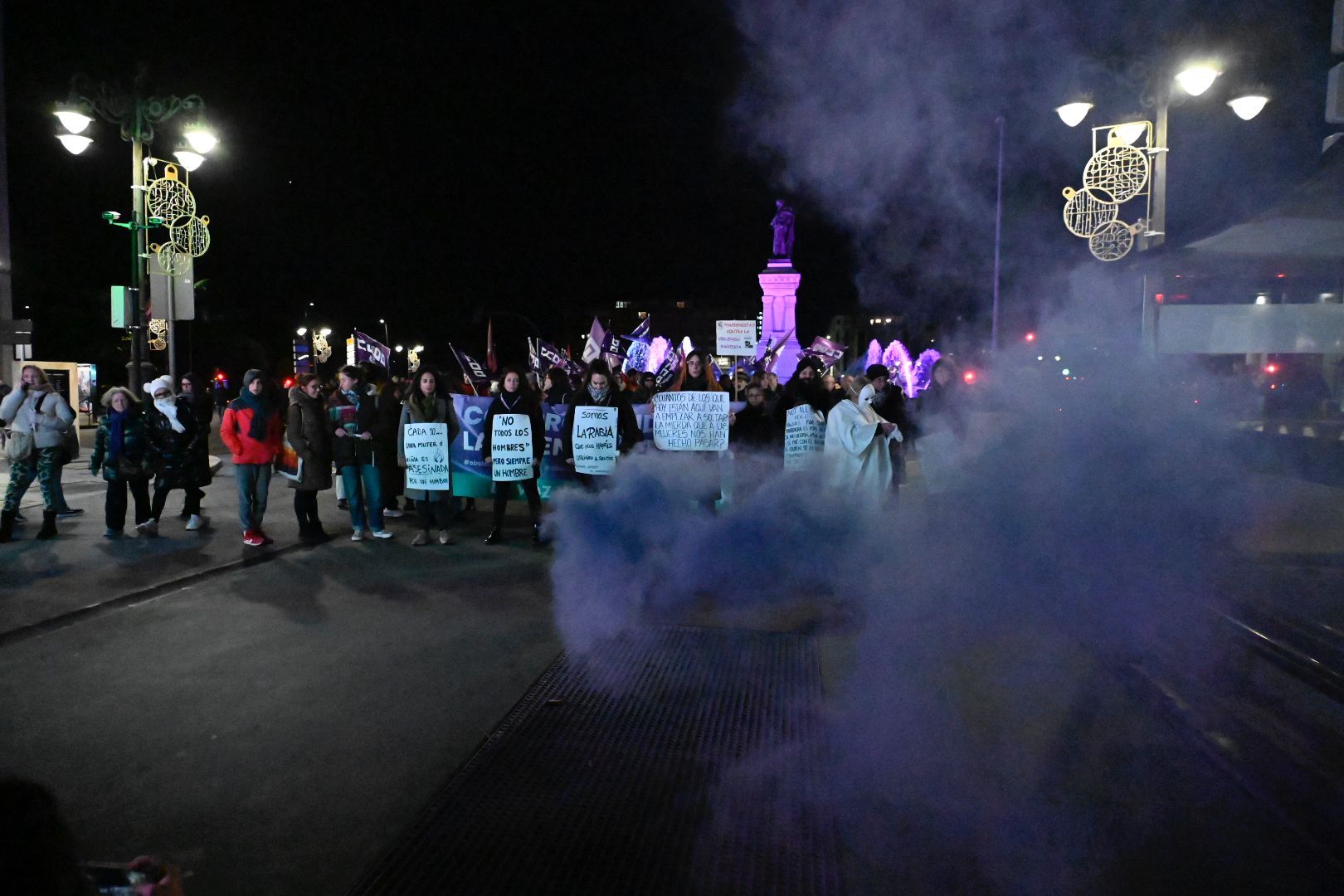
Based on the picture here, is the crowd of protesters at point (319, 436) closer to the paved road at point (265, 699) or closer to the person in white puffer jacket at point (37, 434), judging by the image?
the person in white puffer jacket at point (37, 434)

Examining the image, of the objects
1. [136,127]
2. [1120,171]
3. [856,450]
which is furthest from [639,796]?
[136,127]

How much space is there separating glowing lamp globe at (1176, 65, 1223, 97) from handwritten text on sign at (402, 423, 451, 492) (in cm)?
796

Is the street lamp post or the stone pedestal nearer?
the street lamp post

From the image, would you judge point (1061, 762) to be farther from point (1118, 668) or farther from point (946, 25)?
point (946, 25)

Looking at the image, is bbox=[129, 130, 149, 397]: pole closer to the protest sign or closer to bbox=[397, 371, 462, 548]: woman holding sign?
bbox=[397, 371, 462, 548]: woman holding sign

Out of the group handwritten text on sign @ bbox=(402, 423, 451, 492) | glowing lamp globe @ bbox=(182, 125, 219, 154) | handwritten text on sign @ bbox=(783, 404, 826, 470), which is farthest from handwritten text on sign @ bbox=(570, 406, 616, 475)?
glowing lamp globe @ bbox=(182, 125, 219, 154)

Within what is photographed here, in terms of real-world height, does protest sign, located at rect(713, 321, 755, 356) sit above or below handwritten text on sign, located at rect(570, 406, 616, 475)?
above

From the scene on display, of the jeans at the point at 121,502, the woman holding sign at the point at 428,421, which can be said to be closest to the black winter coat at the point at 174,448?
the jeans at the point at 121,502

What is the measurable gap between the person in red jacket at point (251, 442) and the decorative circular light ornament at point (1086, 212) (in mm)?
9184

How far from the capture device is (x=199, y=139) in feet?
39.6

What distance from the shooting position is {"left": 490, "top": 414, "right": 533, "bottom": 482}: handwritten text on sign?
8.13m

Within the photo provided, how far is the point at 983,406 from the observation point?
25.3 feet

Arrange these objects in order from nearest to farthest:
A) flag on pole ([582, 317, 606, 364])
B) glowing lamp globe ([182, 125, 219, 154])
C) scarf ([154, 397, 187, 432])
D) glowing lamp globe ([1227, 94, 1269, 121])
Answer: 1. scarf ([154, 397, 187, 432])
2. glowing lamp globe ([1227, 94, 1269, 121])
3. glowing lamp globe ([182, 125, 219, 154])
4. flag on pole ([582, 317, 606, 364])

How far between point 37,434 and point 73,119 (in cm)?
538
